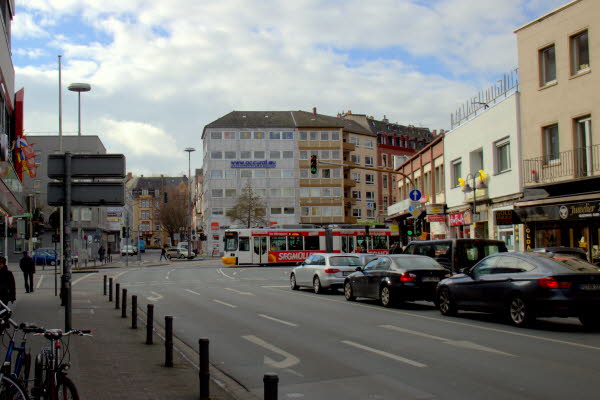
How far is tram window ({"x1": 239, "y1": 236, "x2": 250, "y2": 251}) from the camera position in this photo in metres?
52.6

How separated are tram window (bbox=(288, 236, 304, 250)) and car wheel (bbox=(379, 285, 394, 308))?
1327 inches

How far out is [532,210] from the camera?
82.1 ft

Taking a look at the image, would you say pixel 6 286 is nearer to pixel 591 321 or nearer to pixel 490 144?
pixel 591 321

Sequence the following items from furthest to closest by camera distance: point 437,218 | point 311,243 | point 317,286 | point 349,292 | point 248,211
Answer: point 248,211, point 311,243, point 437,218, point 317,286, point 349,292

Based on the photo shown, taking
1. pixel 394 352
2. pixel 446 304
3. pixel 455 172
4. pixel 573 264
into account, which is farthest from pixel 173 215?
pixel 394 352

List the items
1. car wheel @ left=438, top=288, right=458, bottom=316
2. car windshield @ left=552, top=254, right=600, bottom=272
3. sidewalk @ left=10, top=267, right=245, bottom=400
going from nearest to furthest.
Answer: sidewalk @ left=10, top=267, right=245, bottom=400 < car windshield @ left=552, top=254, right=600, bottom=272 < car wheel @ left=438, top=288, right=458, bottom=316

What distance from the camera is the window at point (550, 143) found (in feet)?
82.5

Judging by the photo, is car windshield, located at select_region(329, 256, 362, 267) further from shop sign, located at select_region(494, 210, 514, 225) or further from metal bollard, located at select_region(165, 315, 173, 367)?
metal bollard, located at select_region(165, 315, 173, 367)

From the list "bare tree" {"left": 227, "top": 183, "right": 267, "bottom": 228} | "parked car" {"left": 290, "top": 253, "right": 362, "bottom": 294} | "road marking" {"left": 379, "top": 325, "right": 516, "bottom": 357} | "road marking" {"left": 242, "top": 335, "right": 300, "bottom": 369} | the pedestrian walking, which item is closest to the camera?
"road marking" {"left": 242, "top": 335, "right": 300, "bottom": 369}

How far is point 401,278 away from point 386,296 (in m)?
0.83

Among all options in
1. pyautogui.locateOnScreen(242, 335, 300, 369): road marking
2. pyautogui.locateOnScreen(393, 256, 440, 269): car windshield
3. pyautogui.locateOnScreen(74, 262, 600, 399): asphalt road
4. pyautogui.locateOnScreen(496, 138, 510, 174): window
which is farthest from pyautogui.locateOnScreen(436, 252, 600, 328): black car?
pyautogui.locateOnScreen(496, 138, 510, 174): window

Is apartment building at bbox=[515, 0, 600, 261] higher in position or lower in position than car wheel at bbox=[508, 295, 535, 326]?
higher

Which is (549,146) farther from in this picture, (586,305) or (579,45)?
(586,305)

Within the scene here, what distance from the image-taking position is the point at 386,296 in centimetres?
1866
